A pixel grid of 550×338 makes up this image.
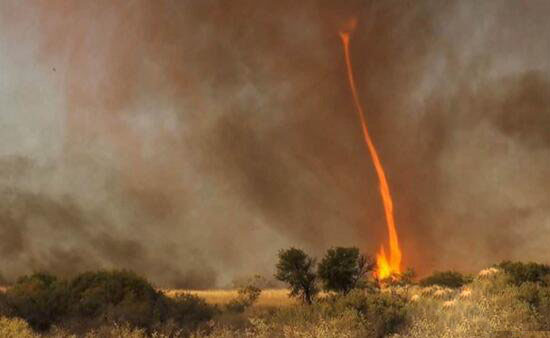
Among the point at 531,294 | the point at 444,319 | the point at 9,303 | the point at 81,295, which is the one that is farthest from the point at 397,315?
the point at 9,303

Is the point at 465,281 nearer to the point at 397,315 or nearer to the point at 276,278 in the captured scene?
the point at 276,278

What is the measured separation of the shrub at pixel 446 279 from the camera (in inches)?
1569

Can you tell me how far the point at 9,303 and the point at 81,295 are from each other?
3.06 metres

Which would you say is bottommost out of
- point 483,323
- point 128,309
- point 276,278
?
point 483,323

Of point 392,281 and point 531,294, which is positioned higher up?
point 392,281

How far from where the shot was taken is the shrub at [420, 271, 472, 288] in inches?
1569

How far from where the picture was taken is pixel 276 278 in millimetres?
33125

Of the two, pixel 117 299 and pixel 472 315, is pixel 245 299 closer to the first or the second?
pixel 117 299

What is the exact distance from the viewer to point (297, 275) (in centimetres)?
3294

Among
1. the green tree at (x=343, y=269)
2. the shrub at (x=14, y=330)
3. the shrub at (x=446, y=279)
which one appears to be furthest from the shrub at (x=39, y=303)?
the shrub at (x=446, y=279)

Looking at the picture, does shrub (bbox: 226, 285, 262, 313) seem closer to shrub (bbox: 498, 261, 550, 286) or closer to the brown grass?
the brown grass

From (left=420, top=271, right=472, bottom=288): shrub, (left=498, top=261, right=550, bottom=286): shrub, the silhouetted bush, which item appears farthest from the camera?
(left=420, top=271, right=472, bottom=288): shrub

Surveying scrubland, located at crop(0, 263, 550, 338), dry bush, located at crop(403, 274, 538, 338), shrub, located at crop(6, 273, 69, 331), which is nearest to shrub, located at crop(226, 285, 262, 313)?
scrubland, located at crop(0, 263, 550, 338)

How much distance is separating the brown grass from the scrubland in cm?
6
